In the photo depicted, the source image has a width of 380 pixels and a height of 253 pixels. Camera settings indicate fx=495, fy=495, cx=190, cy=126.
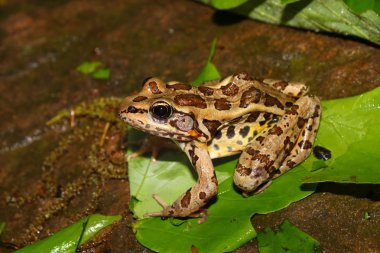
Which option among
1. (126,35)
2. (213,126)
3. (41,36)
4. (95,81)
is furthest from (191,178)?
(41,36)

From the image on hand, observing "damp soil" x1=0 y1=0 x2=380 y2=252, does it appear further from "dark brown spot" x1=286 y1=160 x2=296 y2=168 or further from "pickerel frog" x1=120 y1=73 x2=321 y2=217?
"pickerel frog" x1=120 y1=73 x2=321 y2=217

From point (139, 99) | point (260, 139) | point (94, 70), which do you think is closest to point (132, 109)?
point (139, 99)

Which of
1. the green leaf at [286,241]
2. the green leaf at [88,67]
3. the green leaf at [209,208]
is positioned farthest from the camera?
the green leaf at [88,67]

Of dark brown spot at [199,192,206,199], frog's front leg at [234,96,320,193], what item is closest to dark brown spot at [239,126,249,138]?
frog's front leg at [234,96,320,193]

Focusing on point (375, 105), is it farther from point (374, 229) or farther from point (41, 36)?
point (41, 36)

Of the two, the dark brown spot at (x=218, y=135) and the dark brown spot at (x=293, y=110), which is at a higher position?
the dark brown spot at (x=293, y=110)

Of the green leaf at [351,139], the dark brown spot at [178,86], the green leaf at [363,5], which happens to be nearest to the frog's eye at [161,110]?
the dark brown spot at [178,86]

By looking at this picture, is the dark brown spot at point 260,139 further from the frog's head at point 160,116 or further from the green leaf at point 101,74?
the green leaf at point 101,74
